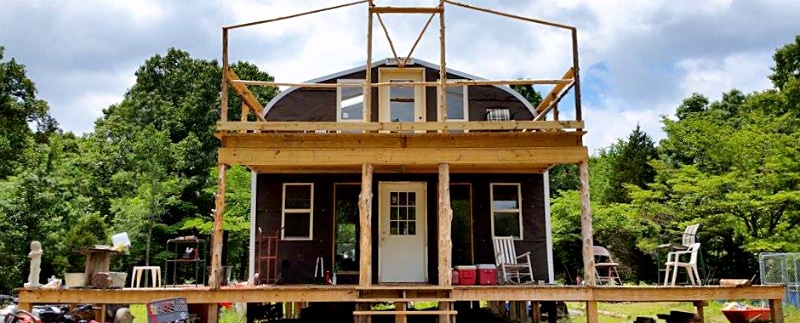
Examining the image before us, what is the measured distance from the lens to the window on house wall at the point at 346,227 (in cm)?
1284

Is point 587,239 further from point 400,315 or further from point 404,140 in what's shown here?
point 404,140

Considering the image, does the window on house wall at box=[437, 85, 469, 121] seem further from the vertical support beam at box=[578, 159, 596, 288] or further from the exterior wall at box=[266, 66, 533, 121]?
the vertical support beam at box=[578, 159, 596, 288]

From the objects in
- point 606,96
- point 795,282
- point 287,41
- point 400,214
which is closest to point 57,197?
point 287,41

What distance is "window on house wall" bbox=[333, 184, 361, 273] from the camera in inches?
505

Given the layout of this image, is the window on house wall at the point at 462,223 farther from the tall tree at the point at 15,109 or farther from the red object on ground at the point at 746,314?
the tall tree at the point at 15,109

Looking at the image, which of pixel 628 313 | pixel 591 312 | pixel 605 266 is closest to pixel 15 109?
pixel 605 266

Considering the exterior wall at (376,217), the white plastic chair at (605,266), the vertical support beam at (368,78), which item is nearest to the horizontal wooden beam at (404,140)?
the vertical support beam at (368,78)

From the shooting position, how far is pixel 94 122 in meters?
37.8

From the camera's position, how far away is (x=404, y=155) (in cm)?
1012

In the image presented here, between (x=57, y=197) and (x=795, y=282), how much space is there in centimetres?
2329

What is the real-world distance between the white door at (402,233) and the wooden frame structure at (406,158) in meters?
2.78

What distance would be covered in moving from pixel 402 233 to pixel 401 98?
9.16 ft

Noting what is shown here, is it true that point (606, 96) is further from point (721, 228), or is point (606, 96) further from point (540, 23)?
point (540, 23)

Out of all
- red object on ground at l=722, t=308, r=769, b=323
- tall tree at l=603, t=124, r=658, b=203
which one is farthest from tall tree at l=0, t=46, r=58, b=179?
tall tree at l=603, t=124, r=658, b=203
